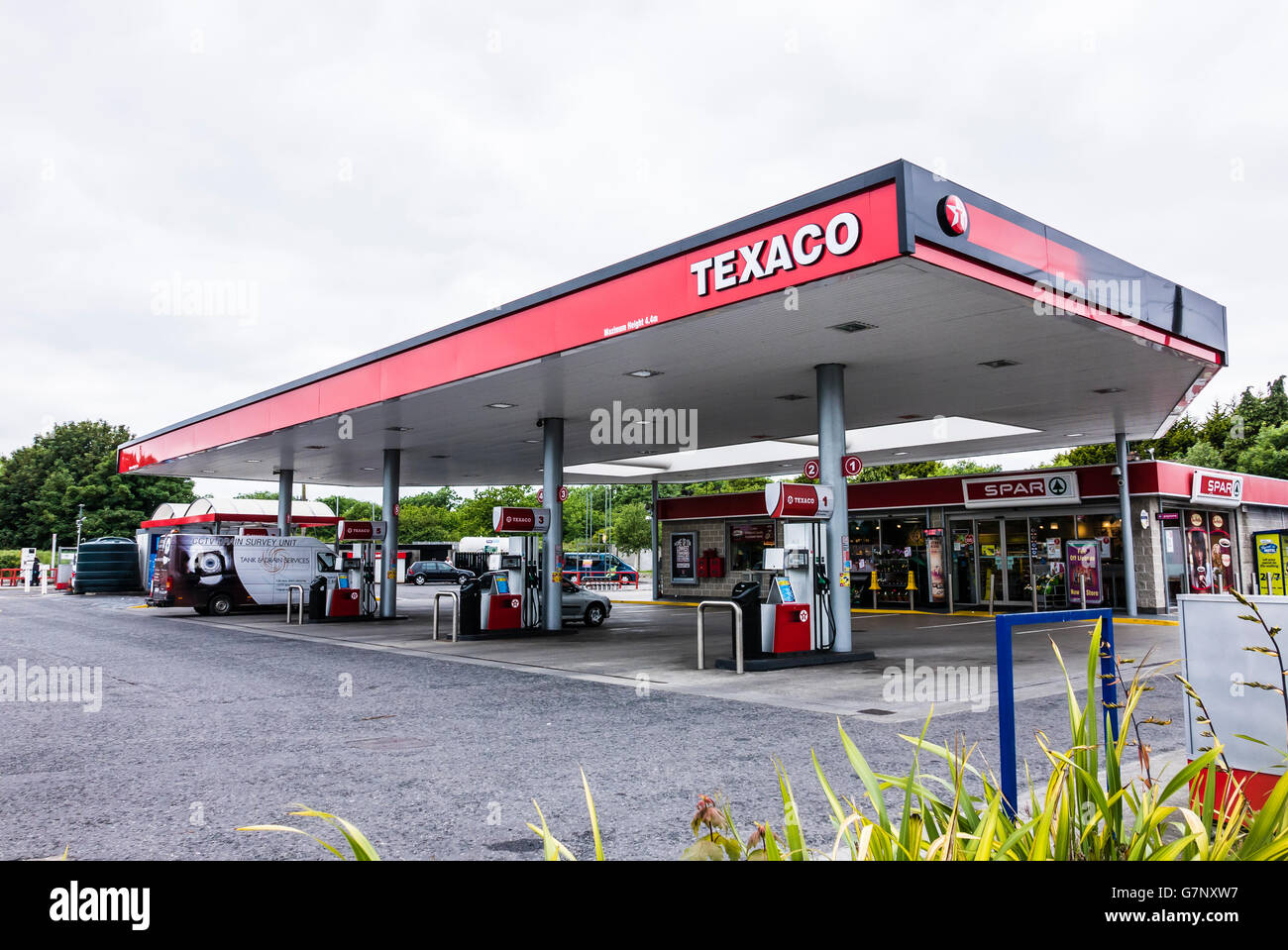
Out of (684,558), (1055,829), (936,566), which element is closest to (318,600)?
(684,558)

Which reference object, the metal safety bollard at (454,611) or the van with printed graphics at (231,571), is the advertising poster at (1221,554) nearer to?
the metal safety bollard at (454,611)

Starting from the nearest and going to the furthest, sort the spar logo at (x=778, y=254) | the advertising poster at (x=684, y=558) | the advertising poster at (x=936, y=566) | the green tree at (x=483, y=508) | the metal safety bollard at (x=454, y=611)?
the spar logo at (x=778, y=254), the metal safety bollard at (x=454, y=611), the advertising poster at (x=936, y=566), the advertising poster at (x=684, y=558), the green tree at (x=483, y=508)

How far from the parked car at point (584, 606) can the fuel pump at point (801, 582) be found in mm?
8146

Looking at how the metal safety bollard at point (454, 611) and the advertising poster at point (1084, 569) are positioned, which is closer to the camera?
the metal safety bollard at point (454, 611)

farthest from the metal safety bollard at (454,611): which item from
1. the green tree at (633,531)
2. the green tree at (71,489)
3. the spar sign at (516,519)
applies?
the green tree at (71,489)

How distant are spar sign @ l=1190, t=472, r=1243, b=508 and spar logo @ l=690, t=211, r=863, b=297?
1726 cm

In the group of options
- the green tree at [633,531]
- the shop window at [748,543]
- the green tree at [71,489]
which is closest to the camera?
the shop window at [748,543]

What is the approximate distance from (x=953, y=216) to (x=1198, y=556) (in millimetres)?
18492

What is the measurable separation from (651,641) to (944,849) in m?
13.9

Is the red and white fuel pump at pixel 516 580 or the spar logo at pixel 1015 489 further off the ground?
the spar logo at pixel 1015 489

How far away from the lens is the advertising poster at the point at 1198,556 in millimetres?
21938

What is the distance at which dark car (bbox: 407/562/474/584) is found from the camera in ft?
173

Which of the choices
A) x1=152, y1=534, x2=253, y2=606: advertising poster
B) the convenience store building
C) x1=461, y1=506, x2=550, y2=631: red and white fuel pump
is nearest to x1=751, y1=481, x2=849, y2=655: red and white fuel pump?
x1=461, y1=506, x2=550, y2=631: red and white fuel pump
